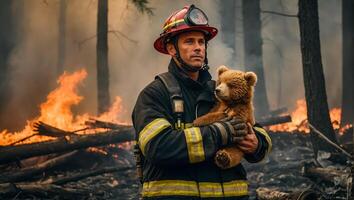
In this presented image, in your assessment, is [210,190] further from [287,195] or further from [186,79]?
[287,195]

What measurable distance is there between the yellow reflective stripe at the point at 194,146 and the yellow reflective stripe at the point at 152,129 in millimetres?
160

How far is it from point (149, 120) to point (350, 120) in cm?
1219

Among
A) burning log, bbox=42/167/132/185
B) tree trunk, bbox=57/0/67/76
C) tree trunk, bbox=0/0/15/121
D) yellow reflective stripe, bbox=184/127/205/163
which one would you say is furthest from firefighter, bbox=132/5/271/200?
tree trunk, bbox=57/0/67/76

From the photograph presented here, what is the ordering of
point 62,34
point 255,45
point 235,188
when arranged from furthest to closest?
point 62,34
point 255,45
point 235,188

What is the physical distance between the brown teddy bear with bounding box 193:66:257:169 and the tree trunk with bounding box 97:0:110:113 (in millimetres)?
13027

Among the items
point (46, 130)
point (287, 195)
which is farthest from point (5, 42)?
point (287, 195)

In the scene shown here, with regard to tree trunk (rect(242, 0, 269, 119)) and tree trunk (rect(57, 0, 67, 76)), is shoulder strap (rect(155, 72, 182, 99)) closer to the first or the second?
tree trunk (rect(242, 0, 269, 119))

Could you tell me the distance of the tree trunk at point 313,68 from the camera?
9125mm

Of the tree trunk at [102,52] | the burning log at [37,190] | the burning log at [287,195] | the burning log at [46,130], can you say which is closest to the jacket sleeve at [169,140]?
the burning log at [287,195]

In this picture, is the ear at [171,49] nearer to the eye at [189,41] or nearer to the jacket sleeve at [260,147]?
the eye at [189,41]

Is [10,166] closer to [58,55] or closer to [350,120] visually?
[350,120]

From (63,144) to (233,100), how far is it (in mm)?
7022

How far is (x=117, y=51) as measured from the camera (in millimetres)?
28406

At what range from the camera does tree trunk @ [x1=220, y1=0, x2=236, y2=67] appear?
2766 centimetres
